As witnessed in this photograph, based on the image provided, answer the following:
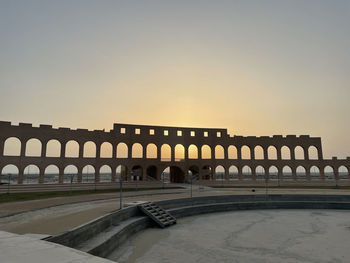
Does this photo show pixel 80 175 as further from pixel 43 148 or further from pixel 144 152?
pixel 144 152

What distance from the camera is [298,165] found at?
46438 millimetres

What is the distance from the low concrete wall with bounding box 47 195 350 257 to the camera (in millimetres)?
9062

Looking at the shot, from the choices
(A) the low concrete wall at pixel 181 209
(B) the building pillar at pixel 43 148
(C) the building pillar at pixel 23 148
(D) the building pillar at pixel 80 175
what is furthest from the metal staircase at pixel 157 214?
(C) the building pillar at pixel 23 148

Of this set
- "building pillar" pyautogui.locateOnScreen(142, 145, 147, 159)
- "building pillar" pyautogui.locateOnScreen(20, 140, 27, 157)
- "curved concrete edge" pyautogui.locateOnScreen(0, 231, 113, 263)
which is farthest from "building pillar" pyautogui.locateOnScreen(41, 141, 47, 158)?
"curved concrete edge" pyautogui.locateOnScreen(0, 231, 113, 263)

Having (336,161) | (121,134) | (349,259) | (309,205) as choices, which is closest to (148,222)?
(349,259)

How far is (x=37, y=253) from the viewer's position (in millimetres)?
5395

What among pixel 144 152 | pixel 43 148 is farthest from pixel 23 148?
pixel 144 152

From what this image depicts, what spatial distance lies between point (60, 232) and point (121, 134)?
1352 inches

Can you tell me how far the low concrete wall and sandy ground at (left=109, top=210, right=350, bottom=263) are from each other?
665 millimetres

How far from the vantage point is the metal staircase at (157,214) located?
14.8 m

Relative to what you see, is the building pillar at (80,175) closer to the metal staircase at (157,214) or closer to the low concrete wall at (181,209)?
the low concrete wall at (181,209)

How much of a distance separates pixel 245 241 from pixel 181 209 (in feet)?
22.8

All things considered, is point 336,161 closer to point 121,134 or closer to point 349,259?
point 121,134

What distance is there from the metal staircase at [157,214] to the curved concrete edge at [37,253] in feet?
29.3
